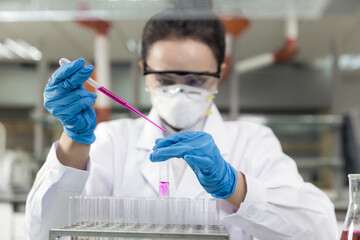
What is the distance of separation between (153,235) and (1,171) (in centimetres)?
297

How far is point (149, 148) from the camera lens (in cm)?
138

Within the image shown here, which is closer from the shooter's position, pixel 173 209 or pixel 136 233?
pixel 136 233

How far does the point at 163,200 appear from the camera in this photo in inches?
33.3

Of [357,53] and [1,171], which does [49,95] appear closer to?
[1,171]

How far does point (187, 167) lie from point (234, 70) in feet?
5.47

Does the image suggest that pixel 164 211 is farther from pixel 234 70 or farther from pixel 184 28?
pixel 234 70

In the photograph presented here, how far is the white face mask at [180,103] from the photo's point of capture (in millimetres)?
1269

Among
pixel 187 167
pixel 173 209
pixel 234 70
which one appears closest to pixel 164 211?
pixel 173 209

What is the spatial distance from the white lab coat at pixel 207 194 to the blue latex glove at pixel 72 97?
14 cm

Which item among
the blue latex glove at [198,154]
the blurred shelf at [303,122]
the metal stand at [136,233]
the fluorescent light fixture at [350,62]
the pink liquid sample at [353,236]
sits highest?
the fluorescent light fixture at [350,62]

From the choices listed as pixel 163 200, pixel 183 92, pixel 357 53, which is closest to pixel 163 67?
pixel 183 92

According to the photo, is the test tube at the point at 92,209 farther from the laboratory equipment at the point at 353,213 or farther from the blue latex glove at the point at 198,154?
the laboratory equipment at the point at 353,213

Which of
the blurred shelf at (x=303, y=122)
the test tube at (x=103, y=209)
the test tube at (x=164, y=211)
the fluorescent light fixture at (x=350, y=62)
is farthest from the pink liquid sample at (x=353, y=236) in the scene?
the fluorescent light fixture at (x=350, y=62)

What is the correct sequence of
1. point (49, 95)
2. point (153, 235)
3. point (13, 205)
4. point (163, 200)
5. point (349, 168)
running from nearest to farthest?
point (153, 235) → point (163, 200) → point (49, 95) → point (13, 205) → point (349, 168)
